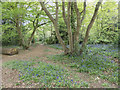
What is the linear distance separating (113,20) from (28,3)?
8592mm

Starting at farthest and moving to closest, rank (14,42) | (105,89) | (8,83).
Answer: (14,42)
(8,83)
(105,89)

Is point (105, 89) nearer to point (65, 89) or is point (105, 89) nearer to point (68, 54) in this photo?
point (65, 89)

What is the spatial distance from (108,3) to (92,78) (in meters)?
9.42

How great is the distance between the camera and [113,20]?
380 inches

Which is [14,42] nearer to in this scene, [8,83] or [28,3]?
[28,3]

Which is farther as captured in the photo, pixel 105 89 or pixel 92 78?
pixel 92 78

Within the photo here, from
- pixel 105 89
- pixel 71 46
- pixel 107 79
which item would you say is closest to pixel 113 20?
pixel 71 46

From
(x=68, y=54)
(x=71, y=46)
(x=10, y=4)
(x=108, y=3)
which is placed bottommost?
(x=68, y=54)

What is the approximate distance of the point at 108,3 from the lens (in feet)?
32.3

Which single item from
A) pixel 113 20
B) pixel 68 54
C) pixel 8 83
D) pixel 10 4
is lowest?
pixel 8 83

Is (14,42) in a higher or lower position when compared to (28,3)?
lower

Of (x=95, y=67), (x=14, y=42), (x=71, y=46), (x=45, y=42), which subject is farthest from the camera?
(x=45, y=42)

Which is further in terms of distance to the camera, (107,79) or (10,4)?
(10,4)

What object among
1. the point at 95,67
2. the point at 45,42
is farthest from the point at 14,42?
the point at 95,67
